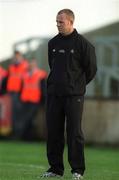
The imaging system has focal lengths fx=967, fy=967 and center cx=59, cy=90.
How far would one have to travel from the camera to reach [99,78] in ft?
69.5

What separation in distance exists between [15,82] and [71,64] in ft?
34.5

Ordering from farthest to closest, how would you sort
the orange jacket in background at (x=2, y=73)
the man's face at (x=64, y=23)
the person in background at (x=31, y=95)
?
the orange jacket in background at (x=2, y=73)
the person in background at (x=31, y=95)
the man's face at (x=64, y=23)

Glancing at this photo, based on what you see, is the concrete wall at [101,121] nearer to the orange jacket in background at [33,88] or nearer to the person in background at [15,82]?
the orange jacket in background at [33,88]

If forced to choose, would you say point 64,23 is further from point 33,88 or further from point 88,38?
point 33,88

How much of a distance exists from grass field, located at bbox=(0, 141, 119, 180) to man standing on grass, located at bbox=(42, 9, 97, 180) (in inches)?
16.7

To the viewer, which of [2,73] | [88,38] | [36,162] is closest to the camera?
[36,162]

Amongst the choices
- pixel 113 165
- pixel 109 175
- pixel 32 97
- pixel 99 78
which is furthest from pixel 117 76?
pixel 109 175

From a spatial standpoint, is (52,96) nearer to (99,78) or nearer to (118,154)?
(118,154)

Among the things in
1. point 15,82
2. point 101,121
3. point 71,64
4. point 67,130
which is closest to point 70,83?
point 71,64

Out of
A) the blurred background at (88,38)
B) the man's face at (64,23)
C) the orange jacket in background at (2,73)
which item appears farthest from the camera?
the orange jacket in background at (2,73)

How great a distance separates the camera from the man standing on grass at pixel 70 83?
1159 centimetres

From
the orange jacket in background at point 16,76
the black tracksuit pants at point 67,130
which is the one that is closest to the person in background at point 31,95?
the orange jacket in background at point 16,76

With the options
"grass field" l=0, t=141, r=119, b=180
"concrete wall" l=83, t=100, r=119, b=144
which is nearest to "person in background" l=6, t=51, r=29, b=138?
"grass field" l=0, t=141, r=119, b=180

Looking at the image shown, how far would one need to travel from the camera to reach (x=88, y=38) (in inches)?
856
